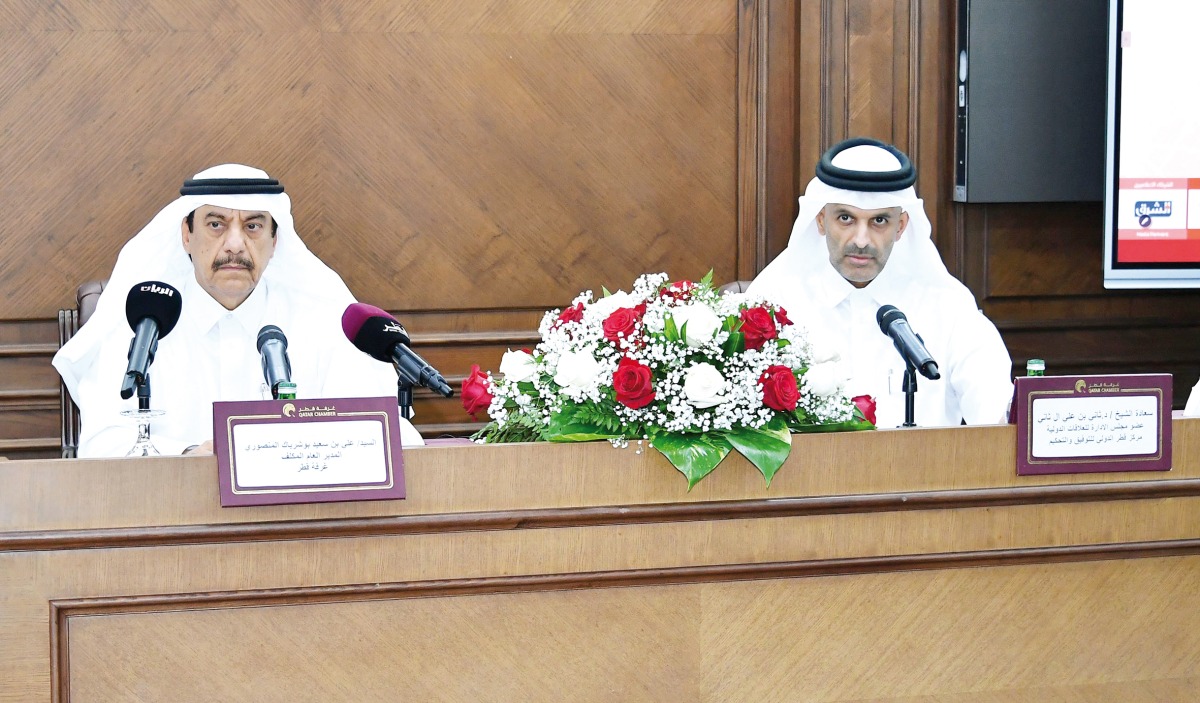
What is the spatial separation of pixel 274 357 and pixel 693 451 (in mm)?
727

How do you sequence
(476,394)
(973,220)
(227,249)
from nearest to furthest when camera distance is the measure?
(476,394), (227,249), (973,220)

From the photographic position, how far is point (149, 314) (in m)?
1.98

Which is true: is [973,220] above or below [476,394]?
above

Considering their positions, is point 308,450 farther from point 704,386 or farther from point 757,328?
point 757,328

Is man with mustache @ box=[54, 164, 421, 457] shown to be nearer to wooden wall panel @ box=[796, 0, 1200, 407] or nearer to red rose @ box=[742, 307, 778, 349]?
red rose @ box=[742, 307, 778, 349]

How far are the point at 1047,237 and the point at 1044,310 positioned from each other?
229mm

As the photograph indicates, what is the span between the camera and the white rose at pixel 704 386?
1752 millimetres

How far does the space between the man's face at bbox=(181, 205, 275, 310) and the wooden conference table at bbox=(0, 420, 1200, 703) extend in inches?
51.0

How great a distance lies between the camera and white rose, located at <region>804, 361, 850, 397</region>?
1.87 metres

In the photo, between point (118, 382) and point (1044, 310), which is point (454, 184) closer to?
point (118, 382)

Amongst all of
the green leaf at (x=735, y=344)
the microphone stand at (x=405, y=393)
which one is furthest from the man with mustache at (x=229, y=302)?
the green leaf at (x=735, y=344)

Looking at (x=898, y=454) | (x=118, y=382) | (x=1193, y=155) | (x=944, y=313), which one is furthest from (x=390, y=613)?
(x=1193, y=155)

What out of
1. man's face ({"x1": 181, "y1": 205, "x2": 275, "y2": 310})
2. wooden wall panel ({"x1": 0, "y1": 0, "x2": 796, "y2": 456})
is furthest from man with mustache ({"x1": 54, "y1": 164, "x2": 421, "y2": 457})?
wooden wall panel ({"x1": 0, "y1": 0, "x2": 796, "y2": 456})

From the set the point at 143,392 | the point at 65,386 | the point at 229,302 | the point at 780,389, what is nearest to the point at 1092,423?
the point at 780,389
